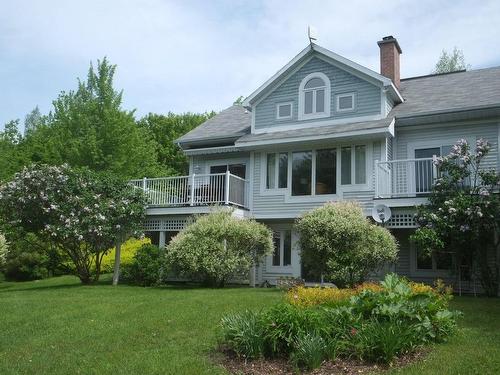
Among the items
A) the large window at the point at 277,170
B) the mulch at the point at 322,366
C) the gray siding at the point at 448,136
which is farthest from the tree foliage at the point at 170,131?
the mulch at the point at 322,366

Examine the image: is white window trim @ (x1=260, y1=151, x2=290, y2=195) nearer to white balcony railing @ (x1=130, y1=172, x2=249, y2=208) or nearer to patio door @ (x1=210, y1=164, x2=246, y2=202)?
white balcony railing @ (x1=130, y1=172, x2=249, y2=208)

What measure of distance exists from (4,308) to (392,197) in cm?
1071

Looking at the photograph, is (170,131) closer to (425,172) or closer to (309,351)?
(425,172)

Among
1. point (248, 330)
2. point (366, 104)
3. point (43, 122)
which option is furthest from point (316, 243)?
point (43, 122)

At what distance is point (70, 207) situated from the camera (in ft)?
56.8

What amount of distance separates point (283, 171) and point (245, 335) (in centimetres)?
1197

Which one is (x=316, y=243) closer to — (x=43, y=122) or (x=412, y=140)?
(x=412, y=140)

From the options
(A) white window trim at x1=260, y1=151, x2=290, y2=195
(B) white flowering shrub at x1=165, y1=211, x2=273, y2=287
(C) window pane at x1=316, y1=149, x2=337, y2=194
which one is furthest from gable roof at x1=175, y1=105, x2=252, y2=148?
(B) white flowering shrub at x1=165, y1=211, x2=273, y2=287

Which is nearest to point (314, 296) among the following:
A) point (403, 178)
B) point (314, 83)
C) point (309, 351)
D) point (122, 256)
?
point (309, 351)

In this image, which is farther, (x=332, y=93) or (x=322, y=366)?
(x=332, y=93)

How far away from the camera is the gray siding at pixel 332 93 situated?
1778 cm

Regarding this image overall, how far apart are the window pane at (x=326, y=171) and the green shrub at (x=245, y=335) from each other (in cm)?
1063

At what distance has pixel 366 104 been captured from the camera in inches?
A: 702

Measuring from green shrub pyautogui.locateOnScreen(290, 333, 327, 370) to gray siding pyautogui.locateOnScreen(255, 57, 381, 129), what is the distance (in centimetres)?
1196
